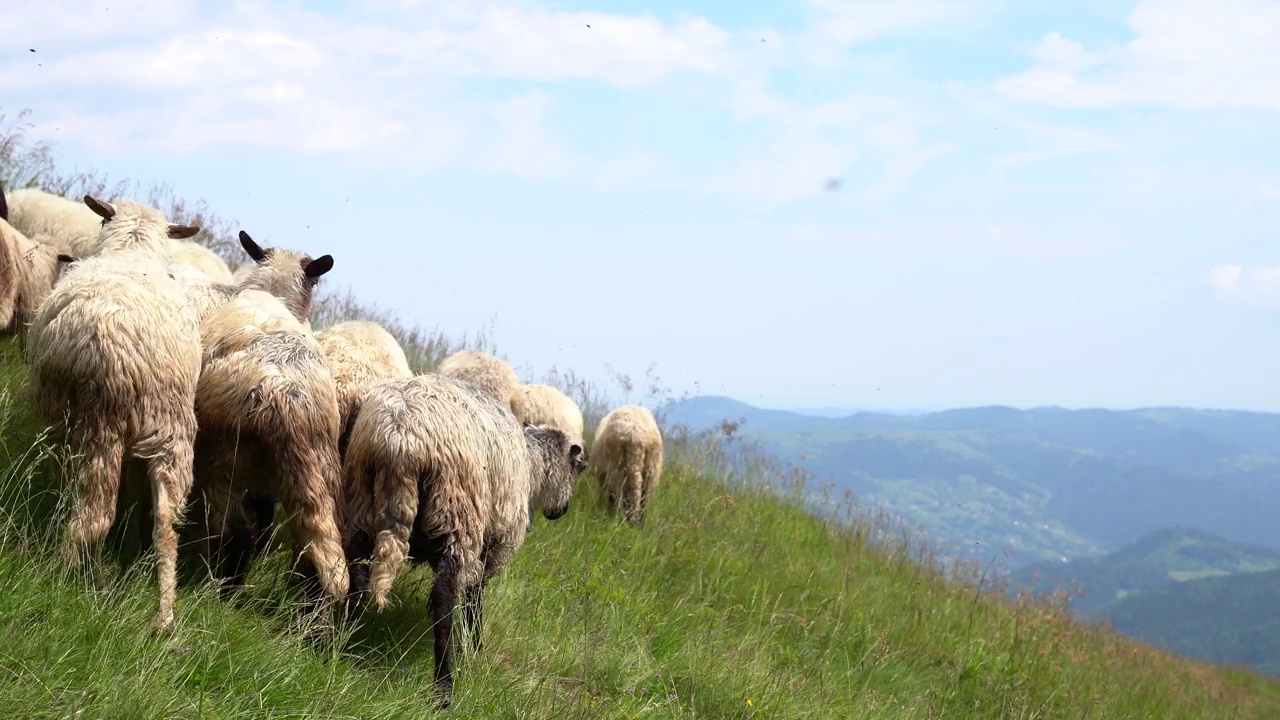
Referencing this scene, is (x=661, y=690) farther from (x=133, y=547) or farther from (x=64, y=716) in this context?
(x=64, y=716)

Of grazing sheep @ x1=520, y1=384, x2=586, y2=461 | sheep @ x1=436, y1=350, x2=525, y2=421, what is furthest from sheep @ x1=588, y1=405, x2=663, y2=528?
sheep @ x1=436, y1=350, x2=525, y2=421

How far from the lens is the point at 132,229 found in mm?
7422

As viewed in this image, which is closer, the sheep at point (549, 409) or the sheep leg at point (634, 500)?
the sheep at point (549, 409)

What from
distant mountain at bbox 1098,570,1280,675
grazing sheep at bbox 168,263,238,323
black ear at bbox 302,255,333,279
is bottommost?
distant mountain at bbox 1098,570,1280,675

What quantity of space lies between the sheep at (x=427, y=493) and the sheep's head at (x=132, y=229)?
93.5 inches

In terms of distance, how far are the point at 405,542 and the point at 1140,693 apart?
997cm

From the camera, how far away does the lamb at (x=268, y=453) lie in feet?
18.6

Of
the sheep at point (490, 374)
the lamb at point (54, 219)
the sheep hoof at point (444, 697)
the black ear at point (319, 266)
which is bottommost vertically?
the sheep hoof at point (444, 697)

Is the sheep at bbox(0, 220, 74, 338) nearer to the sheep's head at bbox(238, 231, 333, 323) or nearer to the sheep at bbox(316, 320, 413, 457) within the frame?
the sheep's head at bbox(238, 231, 333, 323)

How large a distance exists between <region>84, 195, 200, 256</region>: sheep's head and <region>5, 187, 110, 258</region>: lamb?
6.38 ft

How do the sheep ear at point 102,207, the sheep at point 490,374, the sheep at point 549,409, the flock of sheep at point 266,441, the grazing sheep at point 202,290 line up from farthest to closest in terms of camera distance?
the sheep at point 549,409 < the sheep at point 490,374 < the sheep ear at point 102,207 < the grazing sheep at point 202,290 < the flock of sheep at point 266,441

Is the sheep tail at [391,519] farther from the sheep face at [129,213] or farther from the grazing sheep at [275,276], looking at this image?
the sheep face at [129,213]

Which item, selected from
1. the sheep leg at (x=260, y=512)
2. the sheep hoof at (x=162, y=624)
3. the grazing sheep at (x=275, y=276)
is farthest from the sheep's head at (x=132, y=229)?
the sheep hoof at (x=162, y=624)

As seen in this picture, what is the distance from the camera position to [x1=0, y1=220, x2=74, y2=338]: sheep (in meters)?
7.79
